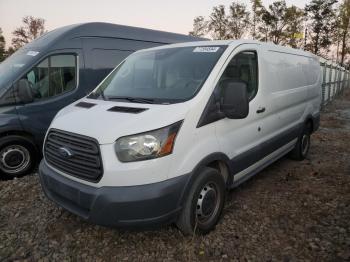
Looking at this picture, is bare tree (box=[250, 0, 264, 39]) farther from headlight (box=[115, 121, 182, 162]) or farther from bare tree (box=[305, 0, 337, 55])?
headlight (box=[115, 121, 182, 162])

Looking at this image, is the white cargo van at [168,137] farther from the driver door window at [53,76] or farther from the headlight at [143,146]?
the driver door window at [53,76]

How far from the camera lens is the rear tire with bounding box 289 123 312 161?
17.9 feet

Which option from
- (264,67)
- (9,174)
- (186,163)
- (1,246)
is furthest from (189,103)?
(9,174)

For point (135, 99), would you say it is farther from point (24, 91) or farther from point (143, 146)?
point (24, 91)

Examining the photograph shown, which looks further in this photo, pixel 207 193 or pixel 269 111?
pixel 269 111

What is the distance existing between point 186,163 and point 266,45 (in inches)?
94.4

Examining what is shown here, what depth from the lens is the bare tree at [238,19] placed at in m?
33.9

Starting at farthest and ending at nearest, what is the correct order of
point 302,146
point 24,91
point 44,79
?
point 302,146
point 44,79
point 24,91

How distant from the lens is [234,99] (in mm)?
3012

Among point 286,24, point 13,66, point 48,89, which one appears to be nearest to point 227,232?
point 48,89

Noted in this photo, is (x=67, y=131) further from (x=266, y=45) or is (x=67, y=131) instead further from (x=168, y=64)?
(x=266, y=45)

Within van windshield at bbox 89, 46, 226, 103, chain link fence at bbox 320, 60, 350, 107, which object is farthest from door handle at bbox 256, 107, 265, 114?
chain link fence at bbox 320, 60, 350, 107

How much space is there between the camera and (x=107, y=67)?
241 inches

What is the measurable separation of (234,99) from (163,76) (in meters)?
0.90
